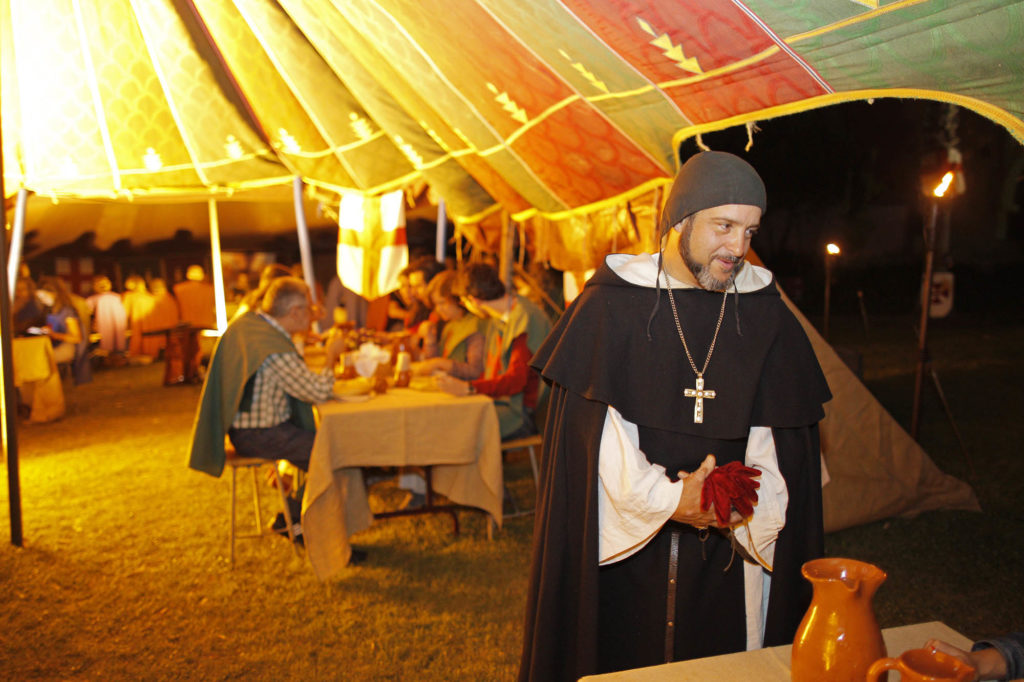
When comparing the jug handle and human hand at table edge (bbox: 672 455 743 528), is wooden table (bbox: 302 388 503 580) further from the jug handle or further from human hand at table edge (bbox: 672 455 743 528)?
the jug handle

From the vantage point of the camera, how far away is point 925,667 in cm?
104

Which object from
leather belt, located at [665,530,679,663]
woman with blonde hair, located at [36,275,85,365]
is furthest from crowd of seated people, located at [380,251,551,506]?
woman with blonde hair, located at [36,275,85,365]

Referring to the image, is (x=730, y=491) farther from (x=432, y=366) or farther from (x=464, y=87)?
(x=432, y=366)

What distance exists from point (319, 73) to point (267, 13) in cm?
60

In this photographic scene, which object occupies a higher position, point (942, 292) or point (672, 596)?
point (942, 292)

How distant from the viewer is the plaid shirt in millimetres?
3920

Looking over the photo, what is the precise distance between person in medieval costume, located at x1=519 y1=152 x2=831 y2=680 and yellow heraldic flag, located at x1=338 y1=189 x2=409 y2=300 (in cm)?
420

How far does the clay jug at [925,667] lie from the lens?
1004mm

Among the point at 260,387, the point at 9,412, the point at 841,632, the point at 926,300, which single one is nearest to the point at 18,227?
the point at 9,412

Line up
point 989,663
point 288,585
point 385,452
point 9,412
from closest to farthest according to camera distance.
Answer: point 989,663 → point 288,585 → point 385,452 → point 9,412

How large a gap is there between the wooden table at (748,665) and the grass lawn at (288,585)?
181 centimetres

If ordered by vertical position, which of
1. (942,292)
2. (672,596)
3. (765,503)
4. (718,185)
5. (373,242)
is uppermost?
(373,242)

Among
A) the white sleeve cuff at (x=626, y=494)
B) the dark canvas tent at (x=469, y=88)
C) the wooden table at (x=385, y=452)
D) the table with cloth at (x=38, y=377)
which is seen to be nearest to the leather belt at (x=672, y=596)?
the white sleeve cuff at (x=626, y=494)

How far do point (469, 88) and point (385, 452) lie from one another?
1.81 m
